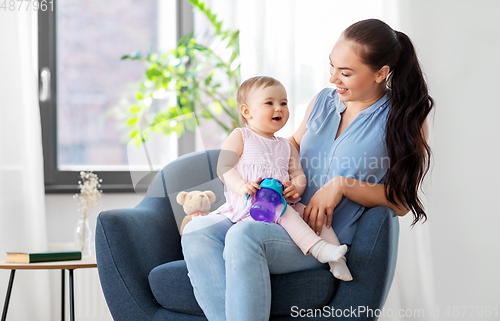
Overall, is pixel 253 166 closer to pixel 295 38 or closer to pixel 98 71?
pixel 295 38

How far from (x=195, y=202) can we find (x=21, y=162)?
109cm

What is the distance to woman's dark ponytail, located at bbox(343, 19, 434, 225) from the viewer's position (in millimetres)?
1252

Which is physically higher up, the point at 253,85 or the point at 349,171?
the point at 253,85

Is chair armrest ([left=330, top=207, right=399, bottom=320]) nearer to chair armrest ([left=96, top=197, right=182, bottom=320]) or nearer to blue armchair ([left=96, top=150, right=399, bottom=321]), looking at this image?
blue armchair ([left=96, top=150, right=399, bottom=321])

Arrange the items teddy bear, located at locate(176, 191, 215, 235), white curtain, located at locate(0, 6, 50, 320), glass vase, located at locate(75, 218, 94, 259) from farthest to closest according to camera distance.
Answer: white curtain, located at locate(0, 6, 50, 320), glass vase, located at locate(75, 218, 94, 259), teddy bear, located at locate(176, 191, 215, 235)

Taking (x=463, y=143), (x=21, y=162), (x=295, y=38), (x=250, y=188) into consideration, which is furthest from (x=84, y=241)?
(x=463, y=143)

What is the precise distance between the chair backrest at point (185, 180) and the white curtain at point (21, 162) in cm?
80

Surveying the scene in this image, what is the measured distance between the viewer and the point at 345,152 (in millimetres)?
1316

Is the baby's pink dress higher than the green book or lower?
higher

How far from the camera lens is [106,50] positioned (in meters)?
2.50

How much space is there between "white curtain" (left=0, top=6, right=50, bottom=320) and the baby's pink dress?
126 cm

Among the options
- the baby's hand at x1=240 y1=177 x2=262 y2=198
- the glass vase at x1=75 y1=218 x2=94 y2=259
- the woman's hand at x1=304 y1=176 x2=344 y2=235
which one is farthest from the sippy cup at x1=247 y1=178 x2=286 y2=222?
the glass vase at x1=75 y1=218 x2=94 y2=259

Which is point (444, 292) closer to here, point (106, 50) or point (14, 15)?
point (106, 50)

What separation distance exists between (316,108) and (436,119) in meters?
0.91
